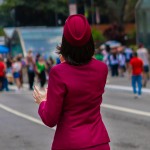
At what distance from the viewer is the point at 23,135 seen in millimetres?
11703

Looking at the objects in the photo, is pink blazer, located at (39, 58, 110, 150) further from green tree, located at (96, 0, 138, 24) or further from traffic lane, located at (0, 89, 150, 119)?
green tree, located at (96, 0, 138, 24)

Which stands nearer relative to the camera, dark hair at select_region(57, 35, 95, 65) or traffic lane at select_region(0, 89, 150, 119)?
dark hair at select_region(57, 35, 95, 65)

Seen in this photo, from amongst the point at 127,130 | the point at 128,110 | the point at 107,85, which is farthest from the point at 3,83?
the point at 127,130

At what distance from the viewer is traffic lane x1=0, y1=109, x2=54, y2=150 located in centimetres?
1039

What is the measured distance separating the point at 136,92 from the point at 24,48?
33.4 metres

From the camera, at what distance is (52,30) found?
184 feet

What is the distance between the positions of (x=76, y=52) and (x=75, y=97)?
33 centimetres

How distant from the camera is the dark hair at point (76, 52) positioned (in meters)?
4.45

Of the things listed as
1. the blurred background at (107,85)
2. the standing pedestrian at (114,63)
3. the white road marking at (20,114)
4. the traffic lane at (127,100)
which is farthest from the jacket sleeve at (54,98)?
the standing pedestrian at (114,63)

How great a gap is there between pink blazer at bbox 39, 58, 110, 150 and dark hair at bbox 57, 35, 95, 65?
4 centimetres

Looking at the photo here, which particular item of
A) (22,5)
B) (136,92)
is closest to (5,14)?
(22,5)

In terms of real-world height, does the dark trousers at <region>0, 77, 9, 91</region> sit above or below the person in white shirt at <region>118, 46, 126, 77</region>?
above

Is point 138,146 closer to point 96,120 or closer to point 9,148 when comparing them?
point 9,148

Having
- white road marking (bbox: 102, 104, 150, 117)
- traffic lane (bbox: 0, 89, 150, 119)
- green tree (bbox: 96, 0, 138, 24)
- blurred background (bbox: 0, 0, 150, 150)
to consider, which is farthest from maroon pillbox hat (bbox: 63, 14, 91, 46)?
green tree (bbox: 96, 0, 138, 24)
